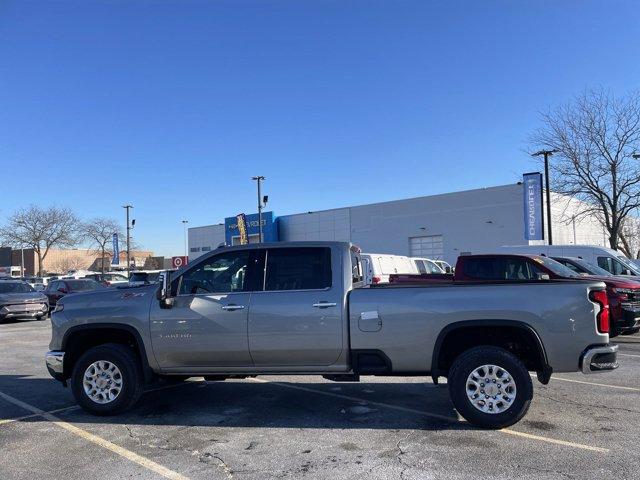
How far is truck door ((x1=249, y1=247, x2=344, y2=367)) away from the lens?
5.79 metres

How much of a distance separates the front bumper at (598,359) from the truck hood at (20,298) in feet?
64.3

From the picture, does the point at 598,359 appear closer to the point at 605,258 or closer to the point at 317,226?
the point at 605,258

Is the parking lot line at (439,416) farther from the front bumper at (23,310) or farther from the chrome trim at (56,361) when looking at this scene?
the front bumper at (23,310)

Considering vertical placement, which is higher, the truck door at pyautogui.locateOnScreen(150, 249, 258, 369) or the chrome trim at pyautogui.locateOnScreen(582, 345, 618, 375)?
the truck door at pyautogui.locateOnScreen(150, 249, 258, 369)

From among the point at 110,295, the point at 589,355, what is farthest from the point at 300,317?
the point at 589,355

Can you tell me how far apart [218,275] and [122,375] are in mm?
1569

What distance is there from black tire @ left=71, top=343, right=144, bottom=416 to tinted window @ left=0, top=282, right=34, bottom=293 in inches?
667

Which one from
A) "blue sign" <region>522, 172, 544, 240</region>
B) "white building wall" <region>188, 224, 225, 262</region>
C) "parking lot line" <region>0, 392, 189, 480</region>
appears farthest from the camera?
"white building wall" <region>188, 224, 225, 262</region>

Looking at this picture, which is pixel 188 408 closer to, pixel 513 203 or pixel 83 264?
pixel 513 203

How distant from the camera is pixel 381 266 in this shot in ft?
57.0

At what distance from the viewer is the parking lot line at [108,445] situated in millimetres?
4512

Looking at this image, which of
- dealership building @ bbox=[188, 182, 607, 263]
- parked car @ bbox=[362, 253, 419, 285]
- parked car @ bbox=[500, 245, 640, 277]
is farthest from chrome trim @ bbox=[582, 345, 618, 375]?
dealership building @ bbox=[188, 182, 607, 263]

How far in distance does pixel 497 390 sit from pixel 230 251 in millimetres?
3238

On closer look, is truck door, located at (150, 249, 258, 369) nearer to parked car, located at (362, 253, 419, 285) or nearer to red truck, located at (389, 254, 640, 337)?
red truck, located at (389, 254, 640, 337)
